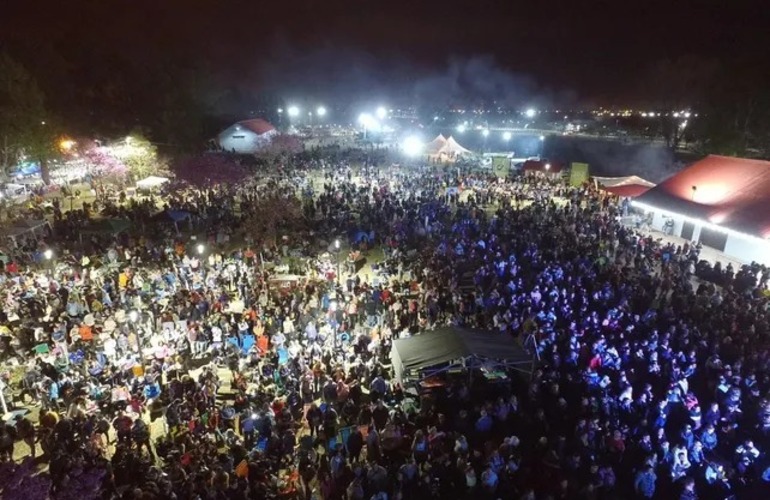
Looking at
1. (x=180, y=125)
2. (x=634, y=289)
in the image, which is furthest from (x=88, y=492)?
(x=180, y=125)

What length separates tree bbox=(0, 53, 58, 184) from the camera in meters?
31.3

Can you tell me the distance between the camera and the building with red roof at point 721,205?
1936 cm

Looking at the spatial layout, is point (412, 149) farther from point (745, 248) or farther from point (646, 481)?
point (646, 481)

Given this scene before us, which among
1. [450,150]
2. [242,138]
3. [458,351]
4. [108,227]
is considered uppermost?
[458,351]

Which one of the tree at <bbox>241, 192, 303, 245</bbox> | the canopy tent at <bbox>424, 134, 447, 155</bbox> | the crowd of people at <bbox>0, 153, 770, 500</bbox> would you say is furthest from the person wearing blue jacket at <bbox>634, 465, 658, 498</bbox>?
the canopy tent at <bbox>424, 134, 447, 155</bbox>

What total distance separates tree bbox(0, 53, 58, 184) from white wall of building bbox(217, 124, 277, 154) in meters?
20.8

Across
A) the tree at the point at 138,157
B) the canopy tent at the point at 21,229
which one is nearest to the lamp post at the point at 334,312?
the canopy tent at the point at 21,229

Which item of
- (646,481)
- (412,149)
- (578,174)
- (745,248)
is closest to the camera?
(646,481)

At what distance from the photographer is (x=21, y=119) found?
32.1 m

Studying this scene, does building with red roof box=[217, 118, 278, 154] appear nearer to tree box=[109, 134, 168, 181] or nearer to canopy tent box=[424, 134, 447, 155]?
tree box=[109, 134, 168, 181]

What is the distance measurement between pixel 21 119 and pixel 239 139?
24.1 m

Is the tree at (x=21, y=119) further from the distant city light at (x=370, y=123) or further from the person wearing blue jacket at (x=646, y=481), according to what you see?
the distant city light at (x=370, y=123)

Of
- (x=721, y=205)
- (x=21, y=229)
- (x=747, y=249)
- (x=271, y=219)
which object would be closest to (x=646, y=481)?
(x=747, y=249)

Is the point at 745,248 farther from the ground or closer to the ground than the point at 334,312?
closer to the ground
